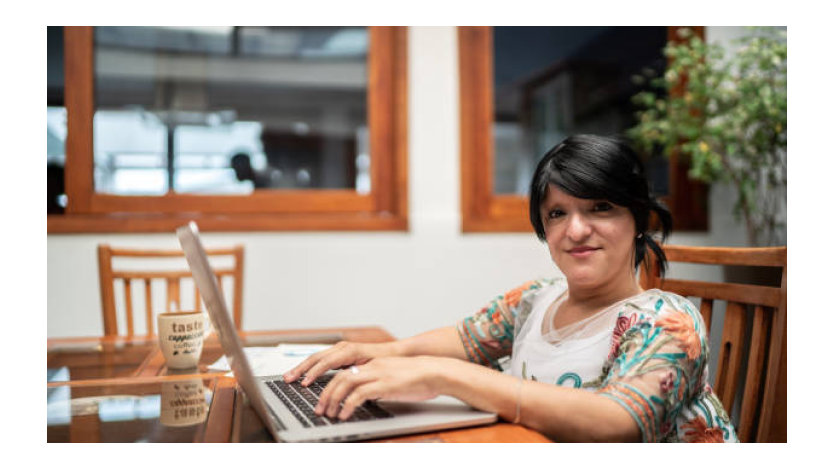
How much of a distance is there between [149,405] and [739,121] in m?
2.07

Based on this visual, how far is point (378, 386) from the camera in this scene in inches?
27.6

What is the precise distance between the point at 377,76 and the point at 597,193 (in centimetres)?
166

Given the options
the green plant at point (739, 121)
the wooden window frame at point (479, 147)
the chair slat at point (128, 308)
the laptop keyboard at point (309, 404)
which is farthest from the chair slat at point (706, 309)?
the chair slat at point (128, 308)

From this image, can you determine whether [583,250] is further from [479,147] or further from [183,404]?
[479,147]

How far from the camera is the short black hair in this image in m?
0.91

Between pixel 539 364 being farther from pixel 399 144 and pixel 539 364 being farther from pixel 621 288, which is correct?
pixel 399 144

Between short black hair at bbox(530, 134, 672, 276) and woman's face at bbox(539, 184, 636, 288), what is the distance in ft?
0.05

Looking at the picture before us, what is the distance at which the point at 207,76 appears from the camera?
237 cm

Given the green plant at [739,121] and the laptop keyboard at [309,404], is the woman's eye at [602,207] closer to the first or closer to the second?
the laptop keyboard at [309,404]

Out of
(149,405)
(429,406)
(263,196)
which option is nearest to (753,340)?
(429,406)

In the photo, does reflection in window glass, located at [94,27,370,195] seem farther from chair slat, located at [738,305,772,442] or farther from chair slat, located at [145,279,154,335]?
chair slat, located at [738,305,772,442]
